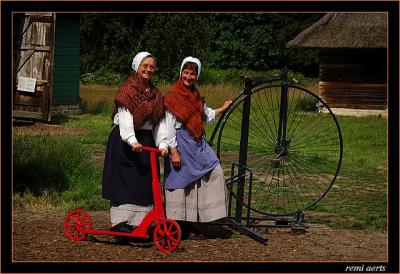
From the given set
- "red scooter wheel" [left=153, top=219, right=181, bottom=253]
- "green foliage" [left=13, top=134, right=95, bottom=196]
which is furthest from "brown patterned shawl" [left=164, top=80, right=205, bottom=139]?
"green foliage" [left=13, top=134, right=95, bottom=196]

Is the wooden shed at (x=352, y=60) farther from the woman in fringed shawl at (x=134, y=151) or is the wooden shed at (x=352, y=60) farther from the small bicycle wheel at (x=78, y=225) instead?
the small bicycle wheel at (x=78, y=225)

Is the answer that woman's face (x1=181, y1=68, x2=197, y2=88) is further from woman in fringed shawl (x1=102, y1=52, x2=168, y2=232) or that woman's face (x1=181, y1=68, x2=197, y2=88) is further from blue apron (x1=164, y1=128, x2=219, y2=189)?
blue apron (x1=164, y1=128, x2=219, y2=189)

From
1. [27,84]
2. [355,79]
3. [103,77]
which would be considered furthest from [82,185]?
[103,77]

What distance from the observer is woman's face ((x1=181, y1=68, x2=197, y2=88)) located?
5484 mm

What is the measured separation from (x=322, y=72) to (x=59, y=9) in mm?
15098

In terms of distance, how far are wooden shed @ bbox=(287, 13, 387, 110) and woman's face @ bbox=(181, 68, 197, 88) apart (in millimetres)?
13999

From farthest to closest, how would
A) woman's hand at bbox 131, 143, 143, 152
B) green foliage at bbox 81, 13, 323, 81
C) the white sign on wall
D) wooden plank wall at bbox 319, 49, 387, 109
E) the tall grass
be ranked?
green foliage at bbox 81, 13, 323, 81 < wooden plank wall at bbox 319, 49, 387, 109 < the white sign on wall < the tall grass < woman's hand at bbox 131, 143, 143, 152

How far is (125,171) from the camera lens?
18.0 feet

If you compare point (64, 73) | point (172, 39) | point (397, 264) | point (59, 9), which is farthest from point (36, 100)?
point (172, 39)

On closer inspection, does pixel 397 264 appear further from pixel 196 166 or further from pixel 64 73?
pixel 64 73

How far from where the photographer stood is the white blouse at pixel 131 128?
5246mm

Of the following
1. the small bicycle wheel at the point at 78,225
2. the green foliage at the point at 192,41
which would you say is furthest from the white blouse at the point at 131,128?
the green foliage at the point at 192,41

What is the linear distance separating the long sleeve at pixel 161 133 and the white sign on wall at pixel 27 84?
340 inches

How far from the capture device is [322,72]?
66.1 ft
